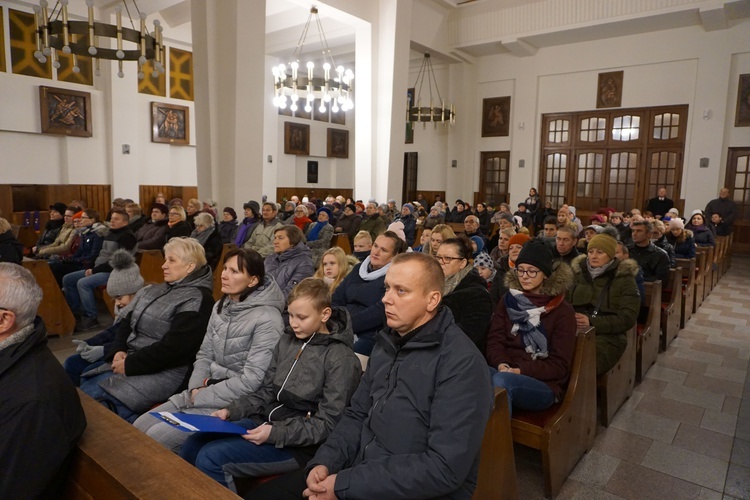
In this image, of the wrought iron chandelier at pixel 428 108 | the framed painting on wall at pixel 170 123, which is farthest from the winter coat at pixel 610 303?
the framed painting on wall at pixel 170 123

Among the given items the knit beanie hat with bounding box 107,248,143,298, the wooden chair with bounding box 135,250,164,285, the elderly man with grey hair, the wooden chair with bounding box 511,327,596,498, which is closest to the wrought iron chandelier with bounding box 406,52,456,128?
the wooden chair with bounding box 135,250,164,285

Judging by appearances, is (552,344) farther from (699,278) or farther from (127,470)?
(699,278)

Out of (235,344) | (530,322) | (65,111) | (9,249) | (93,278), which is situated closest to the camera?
(235,344)

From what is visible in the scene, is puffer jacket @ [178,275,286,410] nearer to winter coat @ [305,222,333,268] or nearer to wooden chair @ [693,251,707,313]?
winter coat @ [305,222,333,268]

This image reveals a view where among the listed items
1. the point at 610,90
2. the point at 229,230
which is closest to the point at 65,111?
the point at 229,230

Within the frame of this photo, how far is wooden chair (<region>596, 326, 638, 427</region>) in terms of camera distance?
10.3 feet

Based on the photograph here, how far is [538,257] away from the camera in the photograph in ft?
8.50

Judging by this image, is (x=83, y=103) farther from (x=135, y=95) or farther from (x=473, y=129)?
(x=473, y=129)

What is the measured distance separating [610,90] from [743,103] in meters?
2.85

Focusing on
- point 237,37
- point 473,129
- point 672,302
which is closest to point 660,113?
point 473,129

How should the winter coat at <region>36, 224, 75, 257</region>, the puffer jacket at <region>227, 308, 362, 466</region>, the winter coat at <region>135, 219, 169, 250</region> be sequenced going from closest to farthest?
the puffer jacket at <region>227, 308, 362, 466</region>
the winter coat at <region>36, 224, 75, 257</region>
the winter coat at <region>135, 219, 169, 250</region>

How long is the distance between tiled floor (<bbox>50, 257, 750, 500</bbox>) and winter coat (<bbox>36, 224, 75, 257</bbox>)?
1.46 metres

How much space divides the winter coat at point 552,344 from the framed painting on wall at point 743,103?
37.4 feet

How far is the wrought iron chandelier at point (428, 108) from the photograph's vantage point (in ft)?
42.2
